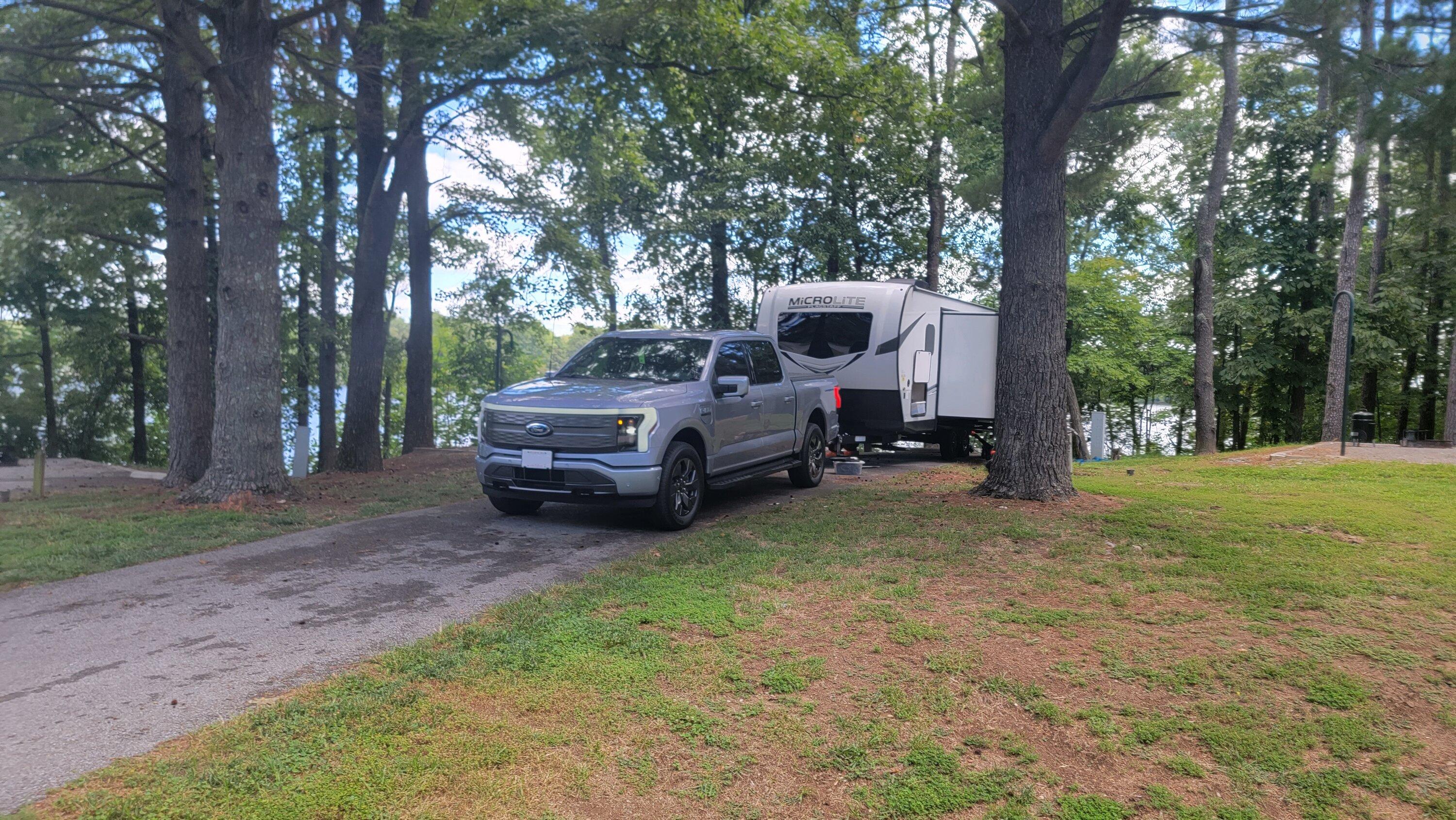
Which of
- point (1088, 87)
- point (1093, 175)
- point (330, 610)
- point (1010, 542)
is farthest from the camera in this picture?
point (1093, 175)

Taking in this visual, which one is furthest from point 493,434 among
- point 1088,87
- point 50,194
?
point 50,194

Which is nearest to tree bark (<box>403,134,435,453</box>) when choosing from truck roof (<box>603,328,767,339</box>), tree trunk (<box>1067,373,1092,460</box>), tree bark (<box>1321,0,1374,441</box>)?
truck roof (<box>603,328,767,339</box>)

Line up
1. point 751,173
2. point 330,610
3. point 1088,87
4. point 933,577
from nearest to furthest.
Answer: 1. point 330,610
2. point 933,577
3. point 1088,87
4. point 751,173

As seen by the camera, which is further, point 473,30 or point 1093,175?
point 1093,175

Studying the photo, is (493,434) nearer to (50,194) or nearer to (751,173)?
(50,194)

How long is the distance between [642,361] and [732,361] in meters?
1.08

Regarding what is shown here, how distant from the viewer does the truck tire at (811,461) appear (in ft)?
37.4

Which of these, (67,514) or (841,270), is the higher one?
(841,270)

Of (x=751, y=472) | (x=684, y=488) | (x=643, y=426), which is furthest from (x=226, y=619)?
(x=751, y=472)

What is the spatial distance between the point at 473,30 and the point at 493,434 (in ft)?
23.4

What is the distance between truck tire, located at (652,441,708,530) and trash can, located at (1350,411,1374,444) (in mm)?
18304

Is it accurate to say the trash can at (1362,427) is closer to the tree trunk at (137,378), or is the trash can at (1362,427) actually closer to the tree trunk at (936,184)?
the tree trunk at (936,184)

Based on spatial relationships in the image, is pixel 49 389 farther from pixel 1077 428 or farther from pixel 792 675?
pixel 792 675

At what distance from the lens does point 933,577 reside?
20.7 ft
